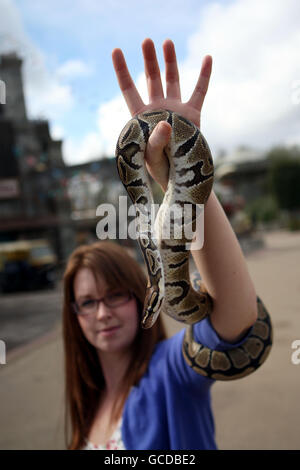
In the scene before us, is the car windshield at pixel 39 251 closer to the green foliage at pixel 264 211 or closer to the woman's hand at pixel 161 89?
the woman's hand at pixel 161 89

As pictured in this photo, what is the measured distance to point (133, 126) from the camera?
1401 millimetres

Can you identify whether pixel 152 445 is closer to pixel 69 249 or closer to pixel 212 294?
pixel 212 294

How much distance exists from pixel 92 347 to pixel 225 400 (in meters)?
3.53

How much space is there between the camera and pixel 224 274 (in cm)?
157

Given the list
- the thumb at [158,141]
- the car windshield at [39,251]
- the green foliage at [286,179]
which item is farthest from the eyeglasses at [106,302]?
the green foliage at [286,179]

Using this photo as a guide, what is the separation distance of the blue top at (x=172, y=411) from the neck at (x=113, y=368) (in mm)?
239

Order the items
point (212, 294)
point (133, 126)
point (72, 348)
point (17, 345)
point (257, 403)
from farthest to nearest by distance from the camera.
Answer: point (17, 345) < point (257, 403) < point (72, 348) < point (212, 294) < point (133, 126)

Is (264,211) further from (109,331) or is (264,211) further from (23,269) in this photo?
(109,331)

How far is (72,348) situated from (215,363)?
3.46ft

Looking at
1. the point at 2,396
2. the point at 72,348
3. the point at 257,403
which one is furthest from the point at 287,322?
the point at 72,348

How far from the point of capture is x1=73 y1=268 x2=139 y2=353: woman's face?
2191 mm

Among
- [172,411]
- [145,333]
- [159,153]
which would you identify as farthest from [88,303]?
[159,153]

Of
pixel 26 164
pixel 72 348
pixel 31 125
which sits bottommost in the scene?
pixel 72 348

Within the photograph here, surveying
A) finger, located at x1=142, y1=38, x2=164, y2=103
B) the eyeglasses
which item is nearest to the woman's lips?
the eyeglasses
